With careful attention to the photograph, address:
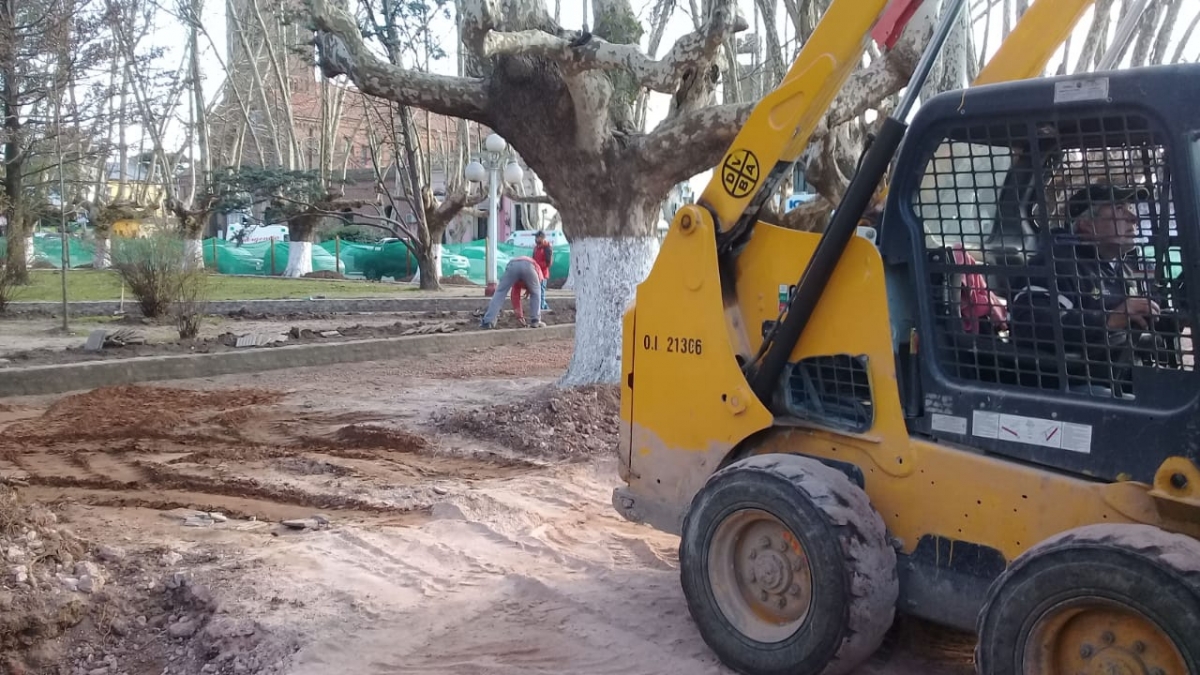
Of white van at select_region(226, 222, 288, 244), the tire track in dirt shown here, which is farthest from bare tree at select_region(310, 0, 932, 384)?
white van at select_region(226, 222, 288, 244)

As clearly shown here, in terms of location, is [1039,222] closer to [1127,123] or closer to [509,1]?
[1127,123]

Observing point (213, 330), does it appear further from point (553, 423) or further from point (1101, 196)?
point (1101, 196)

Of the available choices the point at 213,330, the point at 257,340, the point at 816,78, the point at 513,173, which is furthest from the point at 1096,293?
the point at 513,173

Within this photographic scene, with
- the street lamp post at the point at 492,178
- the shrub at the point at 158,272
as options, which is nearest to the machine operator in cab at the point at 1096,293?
the shrub at the point at 158,272

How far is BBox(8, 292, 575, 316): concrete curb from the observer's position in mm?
18906

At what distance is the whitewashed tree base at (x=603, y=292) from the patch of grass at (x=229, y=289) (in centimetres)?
1186

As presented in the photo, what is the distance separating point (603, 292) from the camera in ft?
33.0

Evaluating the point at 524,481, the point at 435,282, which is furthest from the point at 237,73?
the point at 524,481

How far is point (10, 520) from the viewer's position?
17.9 feet

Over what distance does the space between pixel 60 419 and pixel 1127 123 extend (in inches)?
356

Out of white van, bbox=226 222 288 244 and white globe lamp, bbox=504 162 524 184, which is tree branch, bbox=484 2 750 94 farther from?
white van, bbox=226 222 288 244

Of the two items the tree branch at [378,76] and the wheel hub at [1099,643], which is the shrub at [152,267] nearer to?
the tree branch at [378,76]

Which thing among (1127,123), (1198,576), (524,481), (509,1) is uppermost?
(509,1)

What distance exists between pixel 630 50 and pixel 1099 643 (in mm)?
6178
